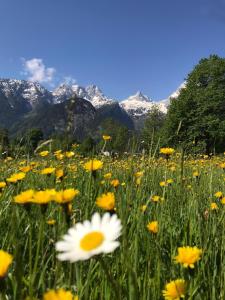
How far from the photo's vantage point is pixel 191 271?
4.10ft

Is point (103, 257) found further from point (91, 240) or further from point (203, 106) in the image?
point (203, 106)

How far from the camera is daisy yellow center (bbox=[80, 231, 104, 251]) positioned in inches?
28.1

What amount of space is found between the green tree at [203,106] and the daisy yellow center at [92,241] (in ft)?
118

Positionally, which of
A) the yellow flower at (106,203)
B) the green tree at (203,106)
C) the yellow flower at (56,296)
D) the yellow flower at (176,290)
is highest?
the green tree at (203,106)

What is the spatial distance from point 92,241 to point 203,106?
38876mm

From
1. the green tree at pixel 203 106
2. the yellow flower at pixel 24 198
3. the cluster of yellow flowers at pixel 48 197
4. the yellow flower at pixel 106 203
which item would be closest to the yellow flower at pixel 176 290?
the yellow flower at pixel 106 203

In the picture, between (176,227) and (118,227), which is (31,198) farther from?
(176,227)

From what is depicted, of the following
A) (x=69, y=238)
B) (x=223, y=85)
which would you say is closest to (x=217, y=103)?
(x=223, y=85)

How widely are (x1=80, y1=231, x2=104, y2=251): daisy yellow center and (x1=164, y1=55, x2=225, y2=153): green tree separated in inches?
1411

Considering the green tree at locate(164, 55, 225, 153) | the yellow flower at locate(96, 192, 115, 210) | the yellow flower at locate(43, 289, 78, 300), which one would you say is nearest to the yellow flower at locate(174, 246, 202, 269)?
the yellow flower at locate(96, 192, 115, 210)

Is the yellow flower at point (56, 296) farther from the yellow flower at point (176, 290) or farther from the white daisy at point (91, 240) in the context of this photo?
the yellow flower at point (176, 290)

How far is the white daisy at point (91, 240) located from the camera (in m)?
0.68

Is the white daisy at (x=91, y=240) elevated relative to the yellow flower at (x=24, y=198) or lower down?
lower down

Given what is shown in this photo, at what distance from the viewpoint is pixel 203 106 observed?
3828 cm
